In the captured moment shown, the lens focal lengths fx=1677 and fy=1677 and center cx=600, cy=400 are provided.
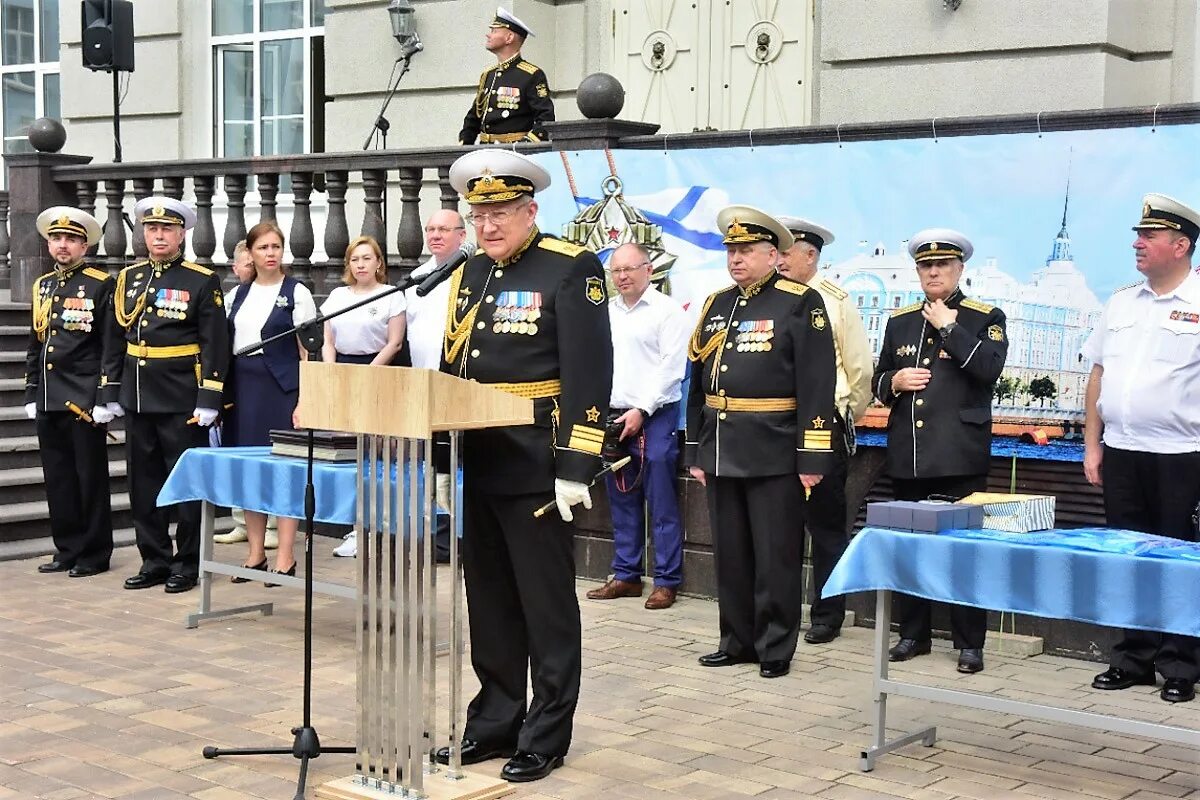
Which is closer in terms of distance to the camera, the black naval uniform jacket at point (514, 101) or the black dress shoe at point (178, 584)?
the black dress shoe at point (178, 584)

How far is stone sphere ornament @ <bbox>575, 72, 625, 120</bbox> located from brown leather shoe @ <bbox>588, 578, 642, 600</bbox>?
2.47m

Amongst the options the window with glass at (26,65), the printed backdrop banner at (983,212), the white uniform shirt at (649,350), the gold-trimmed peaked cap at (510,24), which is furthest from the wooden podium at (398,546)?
the window with glass at (26,65)

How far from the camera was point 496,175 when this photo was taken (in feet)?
17.5

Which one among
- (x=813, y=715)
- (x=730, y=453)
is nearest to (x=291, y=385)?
(x=730, y=453)

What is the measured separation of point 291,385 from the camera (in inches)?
350

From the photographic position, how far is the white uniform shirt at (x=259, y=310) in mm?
8820

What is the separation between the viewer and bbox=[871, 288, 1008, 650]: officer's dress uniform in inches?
277

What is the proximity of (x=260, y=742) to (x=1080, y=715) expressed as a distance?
2746mm

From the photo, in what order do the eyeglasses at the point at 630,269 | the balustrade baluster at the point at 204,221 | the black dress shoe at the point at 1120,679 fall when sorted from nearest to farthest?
the black dress shoe at the point at 1120,679 < the eyeglasses at the point at 630,269 < the balustrade baluster at the point at 204,221

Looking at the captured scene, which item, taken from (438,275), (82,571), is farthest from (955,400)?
(82,571)

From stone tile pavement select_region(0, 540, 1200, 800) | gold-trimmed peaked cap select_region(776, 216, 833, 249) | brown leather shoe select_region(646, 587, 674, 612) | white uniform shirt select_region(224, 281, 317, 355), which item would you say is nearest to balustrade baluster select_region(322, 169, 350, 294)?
white uniform shirt select_region(224, 281, 317, 355)

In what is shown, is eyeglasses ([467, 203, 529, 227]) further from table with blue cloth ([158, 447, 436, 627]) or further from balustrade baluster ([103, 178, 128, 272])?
balustrade baluster ([103, 178, 128, 272])

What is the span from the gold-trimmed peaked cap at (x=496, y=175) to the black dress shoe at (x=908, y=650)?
2.98 metres

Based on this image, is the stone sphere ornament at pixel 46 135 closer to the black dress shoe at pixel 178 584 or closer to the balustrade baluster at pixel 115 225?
the balustrade baluster at pixel 115 225
